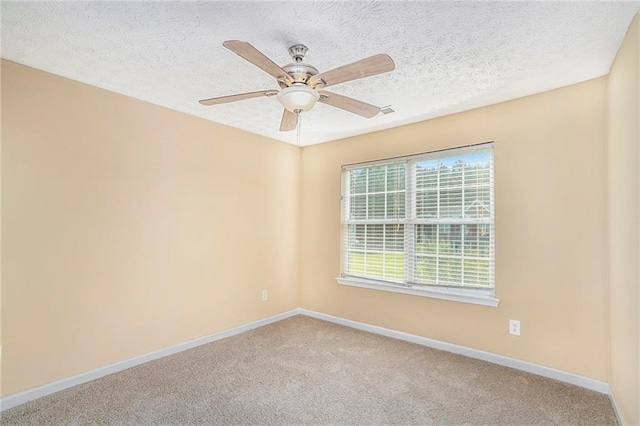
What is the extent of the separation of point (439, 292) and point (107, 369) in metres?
3.09

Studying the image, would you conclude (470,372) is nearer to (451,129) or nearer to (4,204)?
(451,129)

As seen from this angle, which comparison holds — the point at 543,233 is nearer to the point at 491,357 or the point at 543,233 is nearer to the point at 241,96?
the point at 491,357

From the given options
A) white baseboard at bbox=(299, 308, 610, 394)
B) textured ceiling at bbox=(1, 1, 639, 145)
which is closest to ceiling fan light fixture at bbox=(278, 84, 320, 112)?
textured ceiling at bbox=(1, 1, 639, 145)

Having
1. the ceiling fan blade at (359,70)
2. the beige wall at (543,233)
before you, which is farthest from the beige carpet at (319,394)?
the ceiling fan blade at (359,70)

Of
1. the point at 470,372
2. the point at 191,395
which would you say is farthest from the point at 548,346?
the point at 191,395

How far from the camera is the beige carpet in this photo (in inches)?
83.1

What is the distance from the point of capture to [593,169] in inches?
97.7

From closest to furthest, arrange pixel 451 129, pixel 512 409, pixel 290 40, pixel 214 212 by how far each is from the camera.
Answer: pixel 290 40
pixel 512 409
pixel 451 129
pixel 214 212

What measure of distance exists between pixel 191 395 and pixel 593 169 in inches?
138

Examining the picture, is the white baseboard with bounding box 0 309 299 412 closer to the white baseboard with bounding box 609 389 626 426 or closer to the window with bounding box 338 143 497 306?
the window with bounding box 338 143 497 306

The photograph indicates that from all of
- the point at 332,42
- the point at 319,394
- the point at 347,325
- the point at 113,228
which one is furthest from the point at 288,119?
the point at 347,325

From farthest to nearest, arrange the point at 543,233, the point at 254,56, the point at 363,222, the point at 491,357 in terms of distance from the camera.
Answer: the point at 363,222
the point at 491,357
the point at 543,233
the point at 254,56

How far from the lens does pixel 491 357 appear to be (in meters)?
2.92

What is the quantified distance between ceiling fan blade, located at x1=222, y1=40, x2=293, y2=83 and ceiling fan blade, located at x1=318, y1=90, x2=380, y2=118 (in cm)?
26
